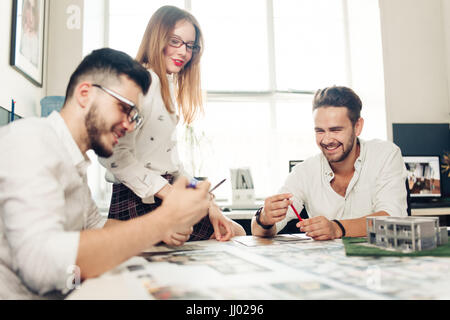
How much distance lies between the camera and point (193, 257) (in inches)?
35.9

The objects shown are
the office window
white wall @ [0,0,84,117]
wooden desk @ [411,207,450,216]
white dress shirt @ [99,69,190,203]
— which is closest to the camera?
white dress shirt @ [99,69,190,203]

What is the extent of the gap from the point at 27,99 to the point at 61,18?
101cm

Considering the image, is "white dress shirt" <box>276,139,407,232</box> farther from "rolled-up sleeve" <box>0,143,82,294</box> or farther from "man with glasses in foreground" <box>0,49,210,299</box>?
"rolled-up sleeve" <box>0,143,82,294</box>

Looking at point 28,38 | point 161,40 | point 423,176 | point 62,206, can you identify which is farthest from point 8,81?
point 423,176

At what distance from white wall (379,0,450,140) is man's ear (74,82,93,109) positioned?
10.7 ft

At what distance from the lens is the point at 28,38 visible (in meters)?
2.51

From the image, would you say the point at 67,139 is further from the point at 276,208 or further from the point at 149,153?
the point at 276,208

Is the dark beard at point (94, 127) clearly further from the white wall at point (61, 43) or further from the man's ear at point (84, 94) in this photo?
the white wall at point (61, 43)

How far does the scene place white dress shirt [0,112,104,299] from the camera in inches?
26.1

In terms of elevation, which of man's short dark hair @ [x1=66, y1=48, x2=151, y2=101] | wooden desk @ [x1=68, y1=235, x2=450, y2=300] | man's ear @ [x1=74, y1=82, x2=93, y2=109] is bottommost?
wooden desk @ [x1=68, y1=235, x2=450, y2=300]

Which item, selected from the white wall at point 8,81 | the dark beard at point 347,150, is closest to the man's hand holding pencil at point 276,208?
the dark beard at point 347,150

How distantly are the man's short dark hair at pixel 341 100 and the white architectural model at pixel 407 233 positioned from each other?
0.84 m

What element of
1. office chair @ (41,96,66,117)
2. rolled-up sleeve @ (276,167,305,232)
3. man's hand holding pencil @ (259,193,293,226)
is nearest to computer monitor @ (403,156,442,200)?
rolled-up sleeve @ (276,167,305,232)
